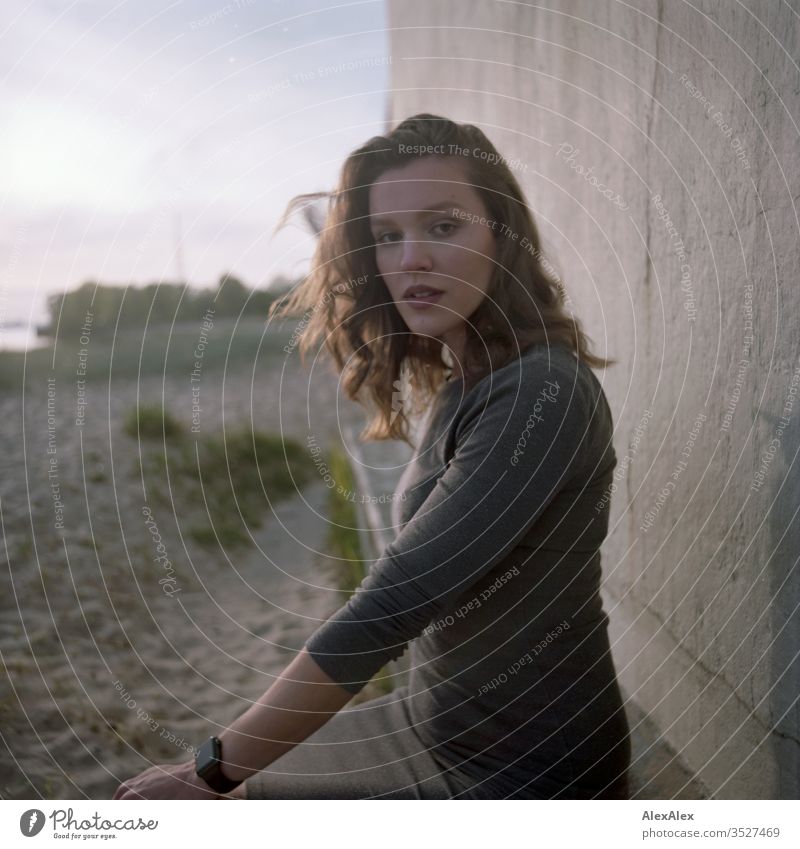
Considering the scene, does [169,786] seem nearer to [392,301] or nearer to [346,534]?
[392,301]

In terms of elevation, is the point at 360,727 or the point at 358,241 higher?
the point at 358,241

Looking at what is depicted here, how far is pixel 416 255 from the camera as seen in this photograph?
92 centimetres

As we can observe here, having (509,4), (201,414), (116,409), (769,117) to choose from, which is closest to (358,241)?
(769,117)

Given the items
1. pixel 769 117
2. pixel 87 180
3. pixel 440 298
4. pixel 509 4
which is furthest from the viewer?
pixel 509 4

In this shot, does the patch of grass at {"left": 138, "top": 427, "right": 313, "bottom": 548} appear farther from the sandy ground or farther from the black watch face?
the black watch face

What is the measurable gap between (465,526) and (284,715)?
223mm

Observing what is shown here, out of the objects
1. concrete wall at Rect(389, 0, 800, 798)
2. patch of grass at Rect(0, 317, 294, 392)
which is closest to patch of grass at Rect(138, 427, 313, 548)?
patch of grass at Rect(0, 317, 294, 392)

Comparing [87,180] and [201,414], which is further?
[201,414]

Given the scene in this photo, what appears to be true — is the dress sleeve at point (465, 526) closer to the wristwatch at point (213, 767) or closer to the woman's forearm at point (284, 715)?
the woman's forearm at point (284, 715)

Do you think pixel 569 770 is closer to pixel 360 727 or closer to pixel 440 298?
pixel 360 727

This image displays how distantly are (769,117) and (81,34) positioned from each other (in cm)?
73

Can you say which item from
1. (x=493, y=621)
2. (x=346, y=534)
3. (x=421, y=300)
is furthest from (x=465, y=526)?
(x=346, y=534)

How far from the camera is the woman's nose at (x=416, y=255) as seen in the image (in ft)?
3.00

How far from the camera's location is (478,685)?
865 mm
